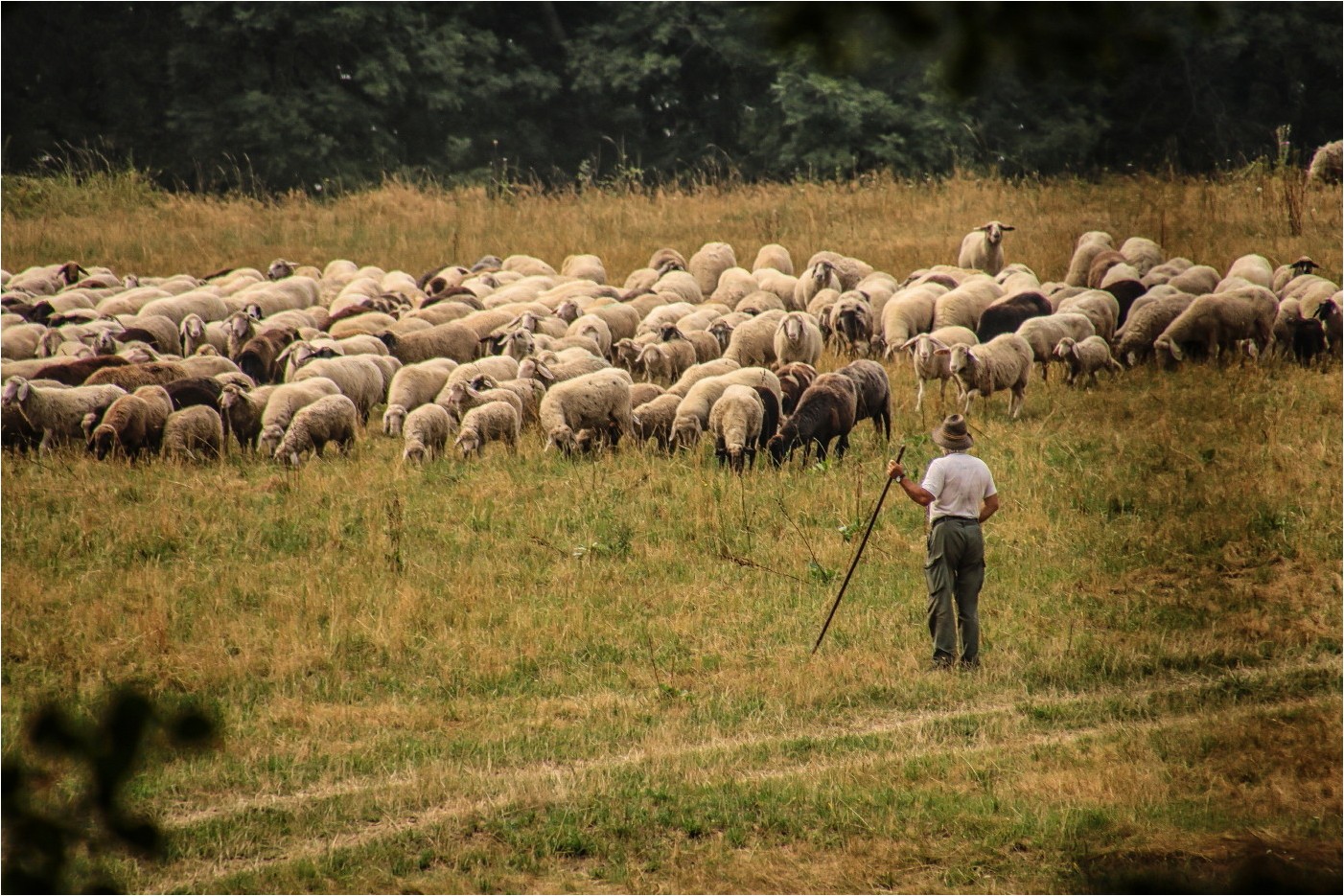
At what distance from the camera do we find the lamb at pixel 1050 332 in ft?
50.9

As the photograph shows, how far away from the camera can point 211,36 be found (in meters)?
35.6

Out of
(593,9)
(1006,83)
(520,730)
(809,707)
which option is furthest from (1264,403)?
(593,9)

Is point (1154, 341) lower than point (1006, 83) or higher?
lower

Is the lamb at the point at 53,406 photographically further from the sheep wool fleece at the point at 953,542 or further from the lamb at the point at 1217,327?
the lamb at the point at 1217,327

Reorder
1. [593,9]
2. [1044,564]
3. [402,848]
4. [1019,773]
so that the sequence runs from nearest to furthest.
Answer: [402,848], [1019,773], [1044,564], [593,9]

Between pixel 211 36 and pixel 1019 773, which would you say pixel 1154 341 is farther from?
pixel 211 36

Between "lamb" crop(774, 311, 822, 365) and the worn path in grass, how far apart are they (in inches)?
306

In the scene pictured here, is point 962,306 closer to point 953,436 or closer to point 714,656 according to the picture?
point 953,436

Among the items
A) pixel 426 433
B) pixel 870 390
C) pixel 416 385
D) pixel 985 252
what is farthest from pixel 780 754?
pixel 985 252

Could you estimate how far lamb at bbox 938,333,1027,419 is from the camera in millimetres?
14266

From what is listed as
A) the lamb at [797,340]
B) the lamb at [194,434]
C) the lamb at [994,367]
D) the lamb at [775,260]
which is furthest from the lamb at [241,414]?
the lamb at [775,260]

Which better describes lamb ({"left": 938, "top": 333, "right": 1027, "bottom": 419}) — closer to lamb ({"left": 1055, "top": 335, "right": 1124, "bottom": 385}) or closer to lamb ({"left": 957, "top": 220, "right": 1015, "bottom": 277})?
lamb ({"left": 1055, "top": 335, "right": 1124, "bottom": 385})

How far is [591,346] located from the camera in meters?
16.0

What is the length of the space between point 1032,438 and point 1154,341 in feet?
11.1
